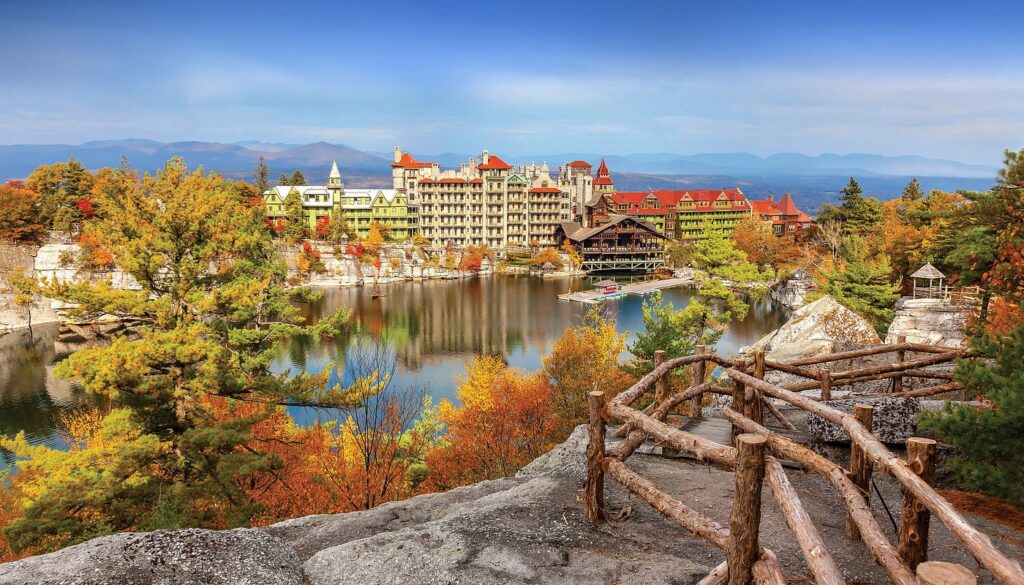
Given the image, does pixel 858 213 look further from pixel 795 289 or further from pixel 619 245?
pixel 619 245

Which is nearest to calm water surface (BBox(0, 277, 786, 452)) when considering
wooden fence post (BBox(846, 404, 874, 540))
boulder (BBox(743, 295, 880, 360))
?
boulder (BBox(743, 295, 880, 360))

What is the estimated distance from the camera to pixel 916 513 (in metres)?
4.00

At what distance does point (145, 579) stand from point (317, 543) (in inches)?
66.8

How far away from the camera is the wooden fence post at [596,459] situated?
5691 mm

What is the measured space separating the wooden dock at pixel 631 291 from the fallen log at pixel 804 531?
45040 mm

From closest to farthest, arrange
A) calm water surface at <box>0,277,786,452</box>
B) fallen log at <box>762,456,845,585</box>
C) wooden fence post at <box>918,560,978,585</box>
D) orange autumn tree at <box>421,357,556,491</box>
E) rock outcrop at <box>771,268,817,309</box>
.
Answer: wooden fence post at <box>918,560,978,585</box> → fallen log at <box>762,456,845,585</box> → orange autumn tree at <box>421,357,556,491</box> → calm water surface at <box>0,277,786,452</box> → rock outcrop at <box>771,268,817,309</box>

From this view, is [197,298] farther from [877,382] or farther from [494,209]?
[494,209]

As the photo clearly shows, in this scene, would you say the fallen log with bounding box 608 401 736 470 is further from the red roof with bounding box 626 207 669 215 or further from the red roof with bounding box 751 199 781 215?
the red roof with bounding box 751 199 781 215

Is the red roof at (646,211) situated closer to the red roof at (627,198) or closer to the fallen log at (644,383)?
the red roof at (627,198)

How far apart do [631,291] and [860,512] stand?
55.4 m

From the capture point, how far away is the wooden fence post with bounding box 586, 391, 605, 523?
569 centimetres

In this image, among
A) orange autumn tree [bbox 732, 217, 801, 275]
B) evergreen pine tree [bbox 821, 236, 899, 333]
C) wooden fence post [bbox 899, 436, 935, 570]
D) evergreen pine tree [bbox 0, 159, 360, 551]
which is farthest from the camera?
orange autumn tree [bbox 732, 217, 801, 275]

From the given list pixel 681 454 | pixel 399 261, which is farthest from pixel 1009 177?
pixel 399 261

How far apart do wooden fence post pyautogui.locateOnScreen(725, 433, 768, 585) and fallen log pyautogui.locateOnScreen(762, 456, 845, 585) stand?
0.17 metres
